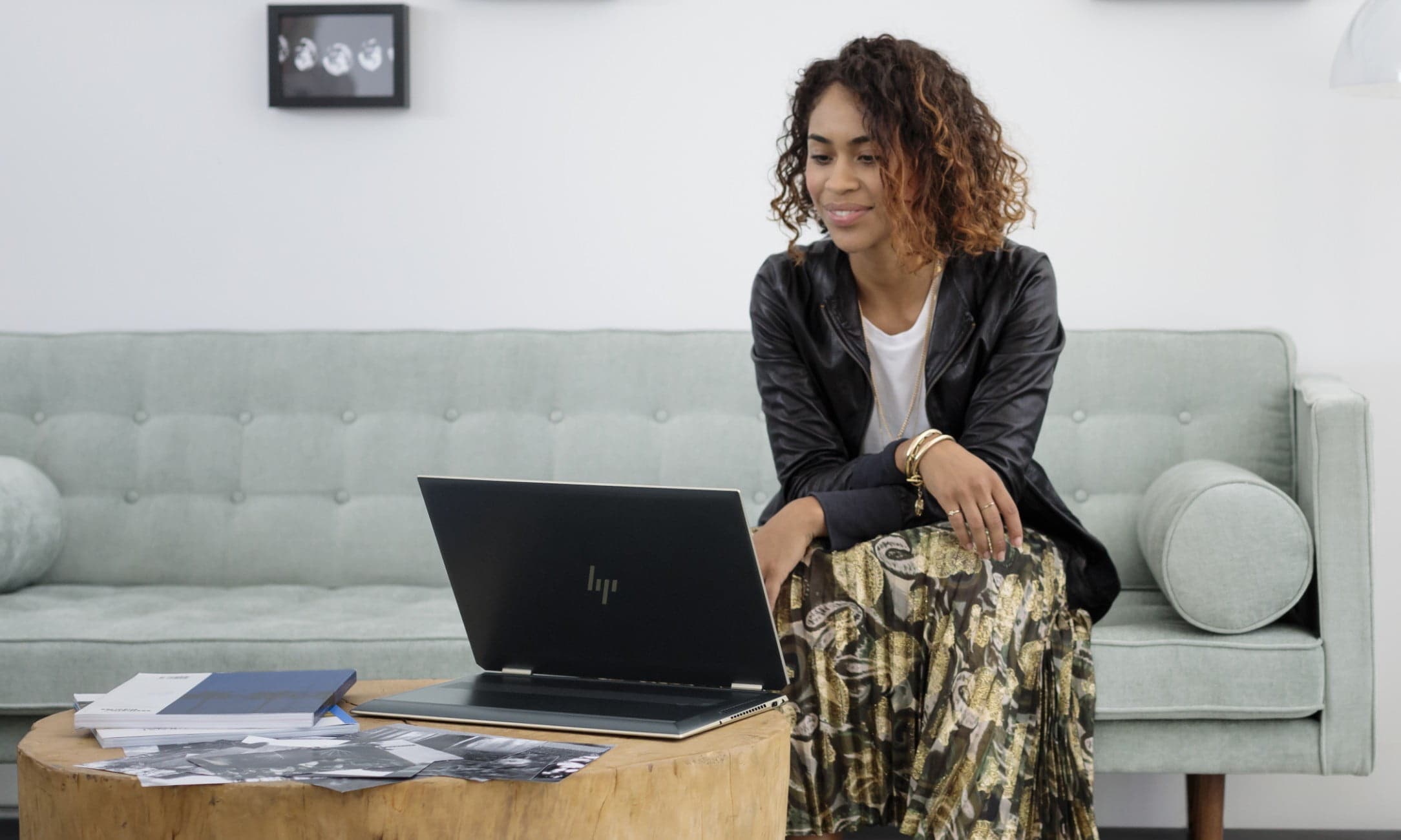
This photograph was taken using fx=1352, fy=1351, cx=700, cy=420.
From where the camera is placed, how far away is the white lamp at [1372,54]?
6.96ft

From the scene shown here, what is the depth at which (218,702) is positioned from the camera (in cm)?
110

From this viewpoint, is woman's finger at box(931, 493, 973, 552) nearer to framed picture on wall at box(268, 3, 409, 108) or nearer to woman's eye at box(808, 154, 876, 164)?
woman's eye at box(808, 154, 876, 164)

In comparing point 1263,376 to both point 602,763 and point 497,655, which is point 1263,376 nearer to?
point 497,655

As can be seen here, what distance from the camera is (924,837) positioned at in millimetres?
1425

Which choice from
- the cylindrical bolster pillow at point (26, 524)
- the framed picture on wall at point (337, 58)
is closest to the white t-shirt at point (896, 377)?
the framed picture on wall at point (337, 58)

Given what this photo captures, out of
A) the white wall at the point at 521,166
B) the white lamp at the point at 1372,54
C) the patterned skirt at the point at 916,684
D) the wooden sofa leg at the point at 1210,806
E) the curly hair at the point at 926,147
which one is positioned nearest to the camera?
the patterned skirt at the point at 916,684

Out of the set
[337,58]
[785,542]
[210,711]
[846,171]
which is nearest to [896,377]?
[846,171]

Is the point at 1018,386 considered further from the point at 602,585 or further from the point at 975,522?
the point at 602,585

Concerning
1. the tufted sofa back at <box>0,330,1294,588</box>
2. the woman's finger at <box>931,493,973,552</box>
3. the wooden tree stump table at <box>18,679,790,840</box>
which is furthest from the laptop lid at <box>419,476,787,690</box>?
the tufted sofa back at <box>0,330,1294,588</box>

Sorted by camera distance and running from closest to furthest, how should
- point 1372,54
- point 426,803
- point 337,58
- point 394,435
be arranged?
1. point 426,803
2. point 1372,54
3. point 394,435
4. point 337,58

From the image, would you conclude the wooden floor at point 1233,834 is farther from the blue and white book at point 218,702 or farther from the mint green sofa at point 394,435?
the blue and white book at point 218,702

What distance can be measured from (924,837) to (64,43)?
221 centimetres

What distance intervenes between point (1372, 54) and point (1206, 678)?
3.47 ft

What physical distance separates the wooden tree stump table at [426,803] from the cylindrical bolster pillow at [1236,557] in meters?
1.04
